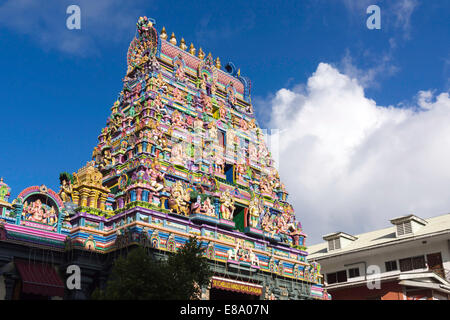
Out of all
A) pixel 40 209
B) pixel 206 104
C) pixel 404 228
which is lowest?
pixel 40 209

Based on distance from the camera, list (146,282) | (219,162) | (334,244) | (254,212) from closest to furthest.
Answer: (146,282) → (254,212) → (219,162) → (334,244)

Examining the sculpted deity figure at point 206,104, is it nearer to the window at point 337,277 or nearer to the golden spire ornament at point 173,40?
the golden spire ornament at point 173,40

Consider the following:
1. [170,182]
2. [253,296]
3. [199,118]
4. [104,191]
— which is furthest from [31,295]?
[199,118]

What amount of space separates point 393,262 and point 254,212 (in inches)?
634

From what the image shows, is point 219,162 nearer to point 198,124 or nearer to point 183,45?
point 198,124

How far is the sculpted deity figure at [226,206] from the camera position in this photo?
38.5 m

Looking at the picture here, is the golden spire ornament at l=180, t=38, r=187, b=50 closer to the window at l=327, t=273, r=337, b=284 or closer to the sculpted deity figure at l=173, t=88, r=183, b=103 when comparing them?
the sculpted deity figure at l=173, t=88, r=183, b=103

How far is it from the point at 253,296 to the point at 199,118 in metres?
15.0

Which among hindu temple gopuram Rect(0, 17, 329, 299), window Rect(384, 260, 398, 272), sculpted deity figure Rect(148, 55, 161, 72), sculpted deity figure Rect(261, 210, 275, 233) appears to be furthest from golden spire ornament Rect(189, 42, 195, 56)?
window Rect(384, 260, 398, 272)

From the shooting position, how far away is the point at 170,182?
37.7 metres

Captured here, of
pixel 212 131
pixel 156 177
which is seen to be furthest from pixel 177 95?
pixel 156 177

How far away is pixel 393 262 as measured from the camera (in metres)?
48.3

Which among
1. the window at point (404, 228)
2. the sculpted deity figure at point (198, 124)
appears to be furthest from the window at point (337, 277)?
the sculpted deity figure at point (198, 124)

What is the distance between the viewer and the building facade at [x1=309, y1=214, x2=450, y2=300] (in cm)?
4122
